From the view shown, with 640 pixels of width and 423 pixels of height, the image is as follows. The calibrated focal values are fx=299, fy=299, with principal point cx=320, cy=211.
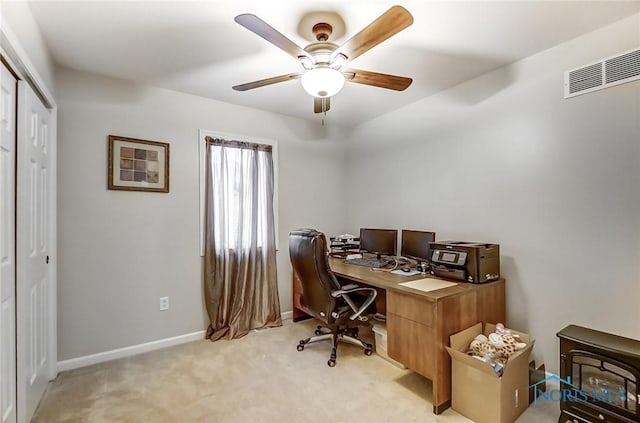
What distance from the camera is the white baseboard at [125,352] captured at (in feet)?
7.64

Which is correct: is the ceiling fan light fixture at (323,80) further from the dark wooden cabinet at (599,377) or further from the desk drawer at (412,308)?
the dark wooden cabinet at (599,377)

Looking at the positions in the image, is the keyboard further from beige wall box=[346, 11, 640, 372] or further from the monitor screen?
beige wall box=[346, 11, 640, 372]

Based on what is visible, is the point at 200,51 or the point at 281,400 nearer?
the point at 281,400

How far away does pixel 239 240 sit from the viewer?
3057mm

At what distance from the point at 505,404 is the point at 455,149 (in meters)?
1.95

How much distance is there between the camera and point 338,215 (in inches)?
153

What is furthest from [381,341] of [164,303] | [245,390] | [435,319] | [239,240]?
[164,303]

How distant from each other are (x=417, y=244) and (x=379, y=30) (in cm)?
183

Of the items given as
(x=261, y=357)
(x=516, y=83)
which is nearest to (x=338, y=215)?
(x=261, y=357)

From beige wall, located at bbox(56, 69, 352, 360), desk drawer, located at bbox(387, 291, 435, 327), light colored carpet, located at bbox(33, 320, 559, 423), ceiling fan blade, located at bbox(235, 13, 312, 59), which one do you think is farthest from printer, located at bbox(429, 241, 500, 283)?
beige wall, located at bbox(56, 69, 352, 360)

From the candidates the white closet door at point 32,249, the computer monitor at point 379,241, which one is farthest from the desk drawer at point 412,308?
the white closet door at point 32,249

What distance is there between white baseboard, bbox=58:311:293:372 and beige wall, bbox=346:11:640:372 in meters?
2.54

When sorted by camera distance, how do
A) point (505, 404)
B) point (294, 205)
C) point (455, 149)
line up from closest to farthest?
point (505, 404) < point (455, 149) < point (294, 205)

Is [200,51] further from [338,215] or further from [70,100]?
[338,215]
